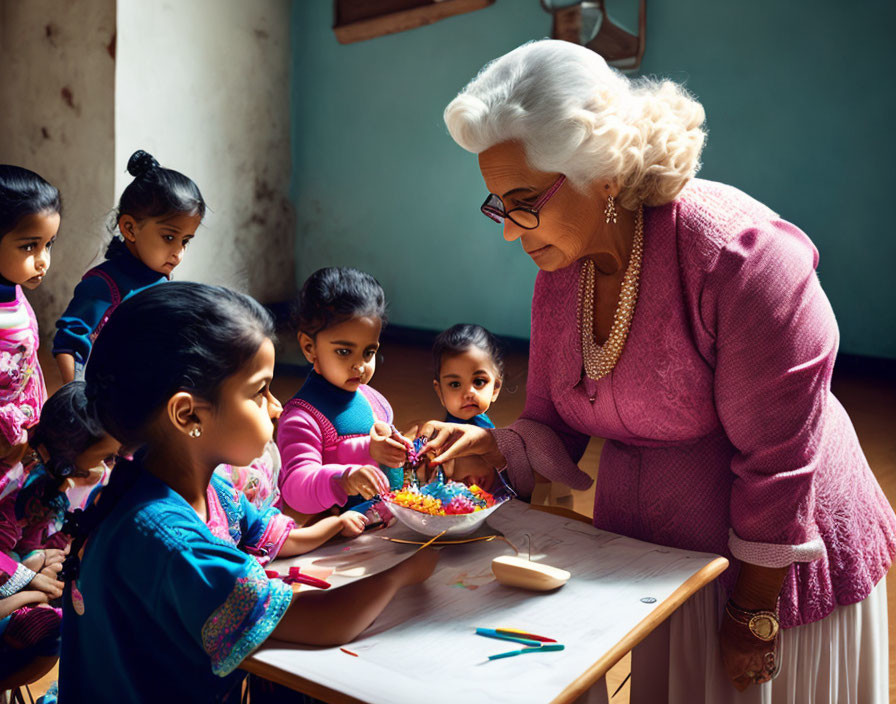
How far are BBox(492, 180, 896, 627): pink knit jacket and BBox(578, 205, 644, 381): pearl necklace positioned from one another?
17mm

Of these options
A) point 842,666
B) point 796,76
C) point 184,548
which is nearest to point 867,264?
point 796,76

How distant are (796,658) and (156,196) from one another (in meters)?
2.49

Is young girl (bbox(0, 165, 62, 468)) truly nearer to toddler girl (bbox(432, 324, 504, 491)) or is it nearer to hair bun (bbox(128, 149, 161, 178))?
hair bun (bbox(128, 149, 161, 178))

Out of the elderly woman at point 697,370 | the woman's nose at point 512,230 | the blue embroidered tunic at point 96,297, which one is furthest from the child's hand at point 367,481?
the blue embroidered tunic at point 96,297

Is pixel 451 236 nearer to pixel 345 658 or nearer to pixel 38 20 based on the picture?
pixel 38 20

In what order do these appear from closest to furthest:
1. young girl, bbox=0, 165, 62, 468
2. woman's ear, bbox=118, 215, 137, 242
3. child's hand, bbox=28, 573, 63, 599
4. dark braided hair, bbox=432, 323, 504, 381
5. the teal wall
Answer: child's hand, bbox=28, 573, 63, 599 → young girl, bbox=0, 165, 62, 468 → dark braided hair, bbox=432, 323, 504, 381 → woman's ear, bbox=118, 215, 137, 242 → the teal wall

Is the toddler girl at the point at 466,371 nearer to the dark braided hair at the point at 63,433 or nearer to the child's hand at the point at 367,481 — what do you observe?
the child's hand at the point at 367,481

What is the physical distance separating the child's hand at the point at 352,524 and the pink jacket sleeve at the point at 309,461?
0.32 meters

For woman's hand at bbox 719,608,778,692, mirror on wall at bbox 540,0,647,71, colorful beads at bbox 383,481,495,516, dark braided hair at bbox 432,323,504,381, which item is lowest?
woman's hand at bbox 719,608,778,692

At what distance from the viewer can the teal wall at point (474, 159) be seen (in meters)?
6.77

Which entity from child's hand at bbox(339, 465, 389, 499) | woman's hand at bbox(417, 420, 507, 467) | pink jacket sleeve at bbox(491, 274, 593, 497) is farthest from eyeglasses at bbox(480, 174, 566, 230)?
child's hand at bbox(339, 465, 389, 499)

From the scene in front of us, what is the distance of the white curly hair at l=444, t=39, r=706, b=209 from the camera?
1.64 meters

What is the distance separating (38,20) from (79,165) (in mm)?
1249

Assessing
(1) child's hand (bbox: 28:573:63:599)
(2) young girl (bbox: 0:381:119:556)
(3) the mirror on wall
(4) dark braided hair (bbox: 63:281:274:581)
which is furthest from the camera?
(3) the mirror on wall
